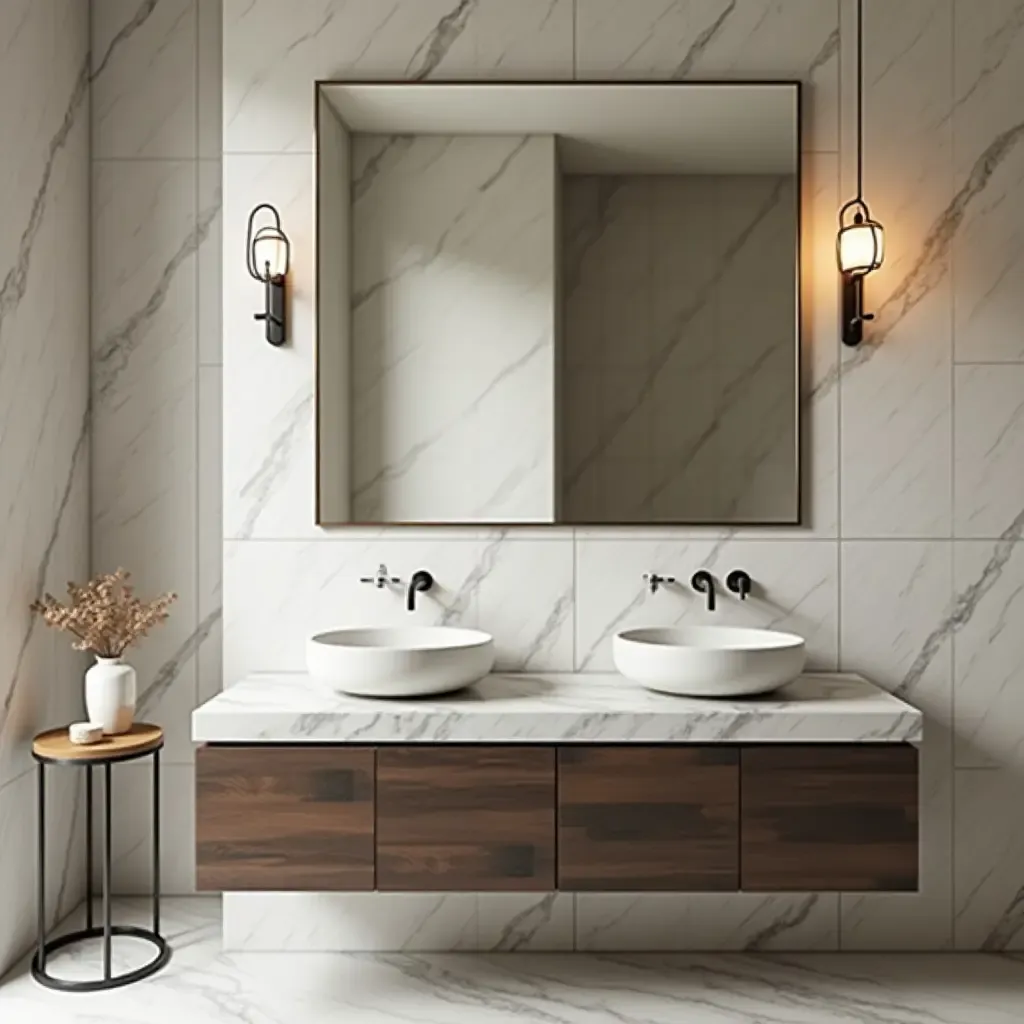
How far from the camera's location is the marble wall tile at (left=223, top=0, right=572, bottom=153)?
120 inches

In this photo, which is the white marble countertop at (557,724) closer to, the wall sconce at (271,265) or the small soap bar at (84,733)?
the small soap bar at (84,733)

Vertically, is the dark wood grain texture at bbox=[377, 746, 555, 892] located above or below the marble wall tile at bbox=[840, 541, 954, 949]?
below

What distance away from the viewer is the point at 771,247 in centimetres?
305

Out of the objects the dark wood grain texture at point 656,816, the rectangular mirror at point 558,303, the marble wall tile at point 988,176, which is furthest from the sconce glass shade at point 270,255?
the marble wall tile at point 988,176

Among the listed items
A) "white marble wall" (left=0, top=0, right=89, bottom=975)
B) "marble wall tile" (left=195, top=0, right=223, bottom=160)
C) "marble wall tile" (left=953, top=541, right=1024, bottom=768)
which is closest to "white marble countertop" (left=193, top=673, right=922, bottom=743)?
"marble wall tile" (left=953, top=541, right=1024, bottom=768)

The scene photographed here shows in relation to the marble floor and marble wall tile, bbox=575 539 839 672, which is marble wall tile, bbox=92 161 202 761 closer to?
the marble floor

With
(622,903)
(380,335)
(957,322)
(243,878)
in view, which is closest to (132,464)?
(380,335)

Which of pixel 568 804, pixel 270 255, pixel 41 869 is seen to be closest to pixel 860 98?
pixel 270 255

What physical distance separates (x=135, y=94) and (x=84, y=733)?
183 centimetres

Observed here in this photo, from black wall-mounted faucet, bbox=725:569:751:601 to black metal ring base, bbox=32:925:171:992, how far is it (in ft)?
5.77

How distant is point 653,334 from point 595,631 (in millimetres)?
806

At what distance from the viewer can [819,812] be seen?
2.55m

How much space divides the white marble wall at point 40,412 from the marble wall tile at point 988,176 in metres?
2.41

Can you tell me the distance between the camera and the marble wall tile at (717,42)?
3043 millimetres
